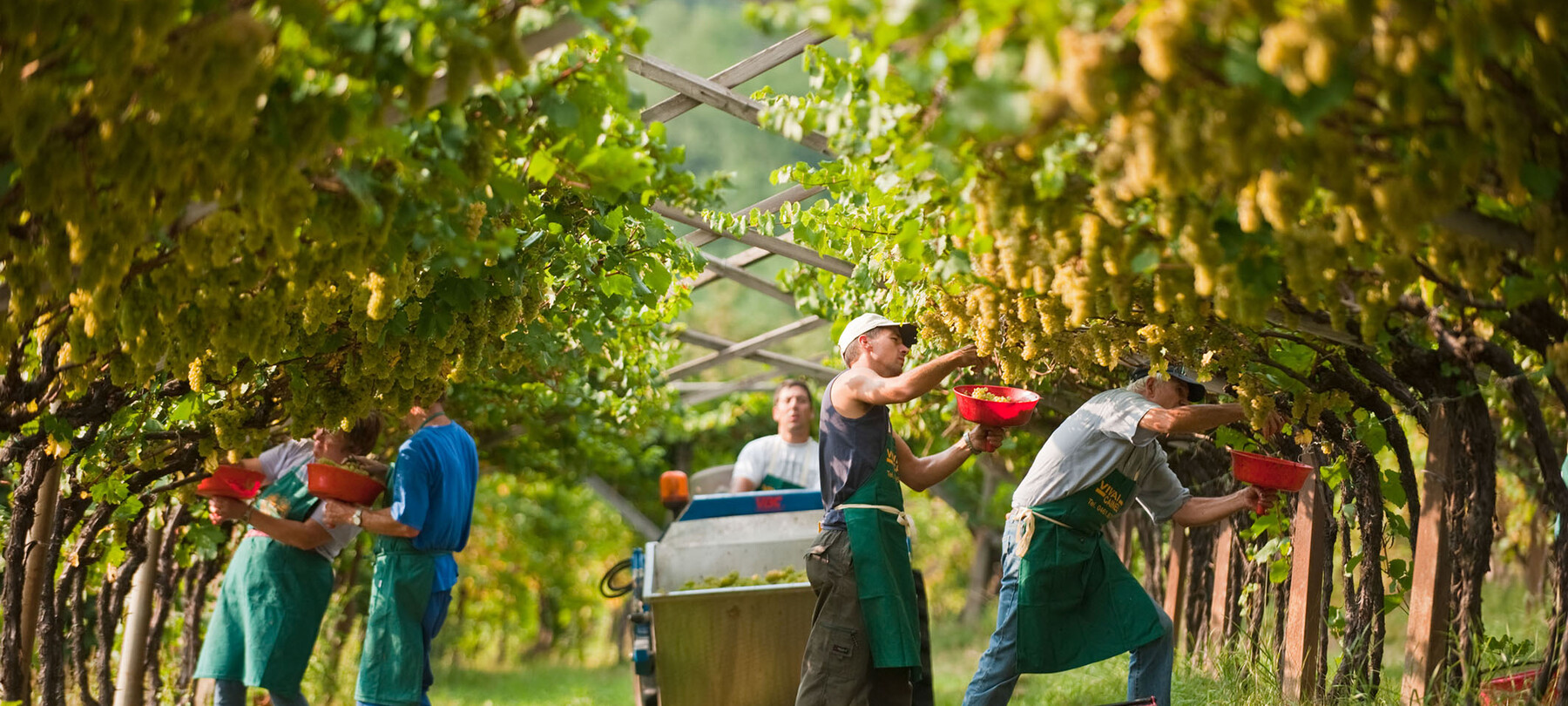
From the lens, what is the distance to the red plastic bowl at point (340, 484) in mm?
4535

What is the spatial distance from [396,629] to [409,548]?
30 centimetres

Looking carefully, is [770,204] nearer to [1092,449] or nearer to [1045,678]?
[1092,449]

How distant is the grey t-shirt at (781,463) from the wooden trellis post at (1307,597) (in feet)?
8.89

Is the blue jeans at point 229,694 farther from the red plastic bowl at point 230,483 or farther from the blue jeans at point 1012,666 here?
the blue jeans at point 1012,666

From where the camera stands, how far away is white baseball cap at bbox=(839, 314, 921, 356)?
4137mm

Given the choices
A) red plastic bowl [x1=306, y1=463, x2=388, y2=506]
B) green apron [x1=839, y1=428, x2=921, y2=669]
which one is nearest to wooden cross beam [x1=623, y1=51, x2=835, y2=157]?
green apron [x1=839, y1=428, x2=921, y2=669]

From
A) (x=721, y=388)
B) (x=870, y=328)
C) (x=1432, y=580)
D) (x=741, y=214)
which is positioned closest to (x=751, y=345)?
(x=721, y=388)

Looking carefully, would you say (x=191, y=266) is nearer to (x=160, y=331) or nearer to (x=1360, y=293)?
(x=160, y=331)

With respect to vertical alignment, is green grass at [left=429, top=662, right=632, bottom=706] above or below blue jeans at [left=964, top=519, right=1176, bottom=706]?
below

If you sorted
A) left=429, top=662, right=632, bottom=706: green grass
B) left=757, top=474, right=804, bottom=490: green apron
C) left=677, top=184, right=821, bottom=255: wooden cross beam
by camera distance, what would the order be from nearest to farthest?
left=677, top=184, right=821, bottom=255: wooden cross beam, left=757, top=474, right=804, bottom=490: green apron, left=429, top=662, right=632, bottom=706: green grass

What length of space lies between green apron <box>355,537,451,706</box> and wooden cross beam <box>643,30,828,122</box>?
188cm

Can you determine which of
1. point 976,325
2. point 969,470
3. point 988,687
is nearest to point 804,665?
point 988,687

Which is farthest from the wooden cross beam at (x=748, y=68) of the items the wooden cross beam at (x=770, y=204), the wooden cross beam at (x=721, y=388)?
the wooden cross beam at (x=721, y=388)

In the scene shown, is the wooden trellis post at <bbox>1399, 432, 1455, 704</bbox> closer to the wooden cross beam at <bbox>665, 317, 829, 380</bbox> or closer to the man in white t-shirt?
the man in white t-shirt
